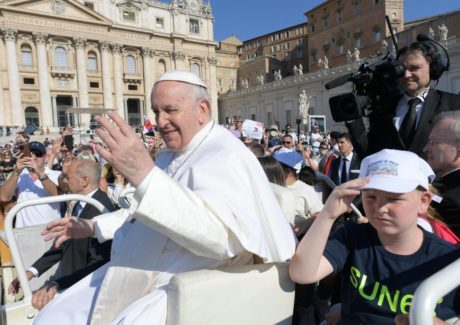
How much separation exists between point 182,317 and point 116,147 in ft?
2.49

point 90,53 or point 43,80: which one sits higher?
point 90,53

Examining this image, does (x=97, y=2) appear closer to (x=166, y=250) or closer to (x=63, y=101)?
(x=63, y=101)

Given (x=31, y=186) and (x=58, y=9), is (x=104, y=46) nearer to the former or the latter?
(x=58, y=9)

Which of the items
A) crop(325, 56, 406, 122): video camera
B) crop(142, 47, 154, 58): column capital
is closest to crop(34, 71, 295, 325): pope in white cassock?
crop(325, 56, 406, 122): video camera

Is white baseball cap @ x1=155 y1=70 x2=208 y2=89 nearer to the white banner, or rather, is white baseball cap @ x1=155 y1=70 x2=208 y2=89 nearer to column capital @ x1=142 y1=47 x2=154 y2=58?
the white banner

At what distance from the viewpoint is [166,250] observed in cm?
183

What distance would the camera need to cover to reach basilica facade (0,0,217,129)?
118 ft

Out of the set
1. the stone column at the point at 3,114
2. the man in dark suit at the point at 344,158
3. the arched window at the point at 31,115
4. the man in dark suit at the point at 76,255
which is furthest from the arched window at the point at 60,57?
the man in dark suit at the point at 76,255

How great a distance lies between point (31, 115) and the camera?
37.9 meters

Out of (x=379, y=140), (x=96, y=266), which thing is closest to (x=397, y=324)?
(x=379, y=140)

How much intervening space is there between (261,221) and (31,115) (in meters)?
41.9

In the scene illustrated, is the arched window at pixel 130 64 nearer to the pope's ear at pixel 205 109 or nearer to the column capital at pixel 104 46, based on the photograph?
the column capital at pixel 104 46

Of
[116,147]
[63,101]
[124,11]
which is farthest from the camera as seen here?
[124,11]

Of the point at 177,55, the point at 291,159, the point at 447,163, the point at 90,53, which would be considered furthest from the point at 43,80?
the point at 447,163
